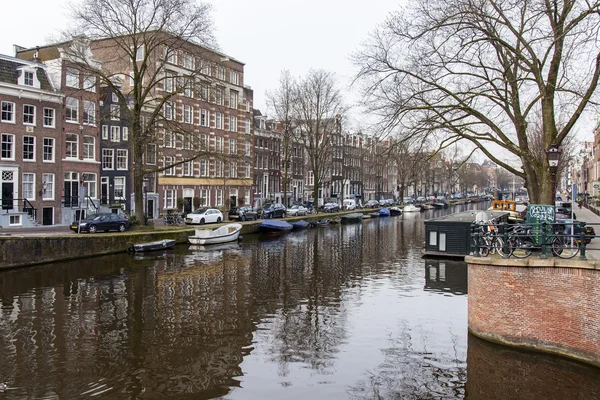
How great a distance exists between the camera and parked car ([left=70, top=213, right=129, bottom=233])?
32.4 m

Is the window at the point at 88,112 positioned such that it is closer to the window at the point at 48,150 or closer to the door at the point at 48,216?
the window at the point at 48,150

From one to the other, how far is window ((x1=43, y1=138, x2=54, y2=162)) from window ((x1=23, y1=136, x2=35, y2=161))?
1.02 meters

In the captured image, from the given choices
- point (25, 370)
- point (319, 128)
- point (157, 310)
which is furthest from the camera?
point (319, 128)

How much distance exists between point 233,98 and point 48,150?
2964cm

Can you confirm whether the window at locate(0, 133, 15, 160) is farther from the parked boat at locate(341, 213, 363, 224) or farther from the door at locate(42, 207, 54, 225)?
the parked boat at locate(341, 213, 363, 224)

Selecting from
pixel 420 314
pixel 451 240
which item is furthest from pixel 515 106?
pixel 451 240

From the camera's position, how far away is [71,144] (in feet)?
132

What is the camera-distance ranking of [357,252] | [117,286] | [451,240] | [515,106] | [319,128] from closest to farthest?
[515,106], [117,286], [451,240], [357,252], [319,128]

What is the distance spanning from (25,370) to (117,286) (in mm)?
9672

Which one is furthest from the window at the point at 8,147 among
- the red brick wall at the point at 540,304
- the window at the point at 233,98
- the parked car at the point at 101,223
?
the red brick wall at the point at 540,304

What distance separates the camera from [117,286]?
2141cm

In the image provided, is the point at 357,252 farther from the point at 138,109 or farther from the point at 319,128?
the point at 319,128

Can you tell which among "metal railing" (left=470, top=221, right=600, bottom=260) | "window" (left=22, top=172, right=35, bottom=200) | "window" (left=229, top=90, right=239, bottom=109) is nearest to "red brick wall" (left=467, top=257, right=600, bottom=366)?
"metal railing" (left=470, top=221, right=600, bottom=260)

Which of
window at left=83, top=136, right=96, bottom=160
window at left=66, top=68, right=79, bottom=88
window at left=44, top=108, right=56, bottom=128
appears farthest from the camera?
window at left=83, top=136, right=96, bottom=160
